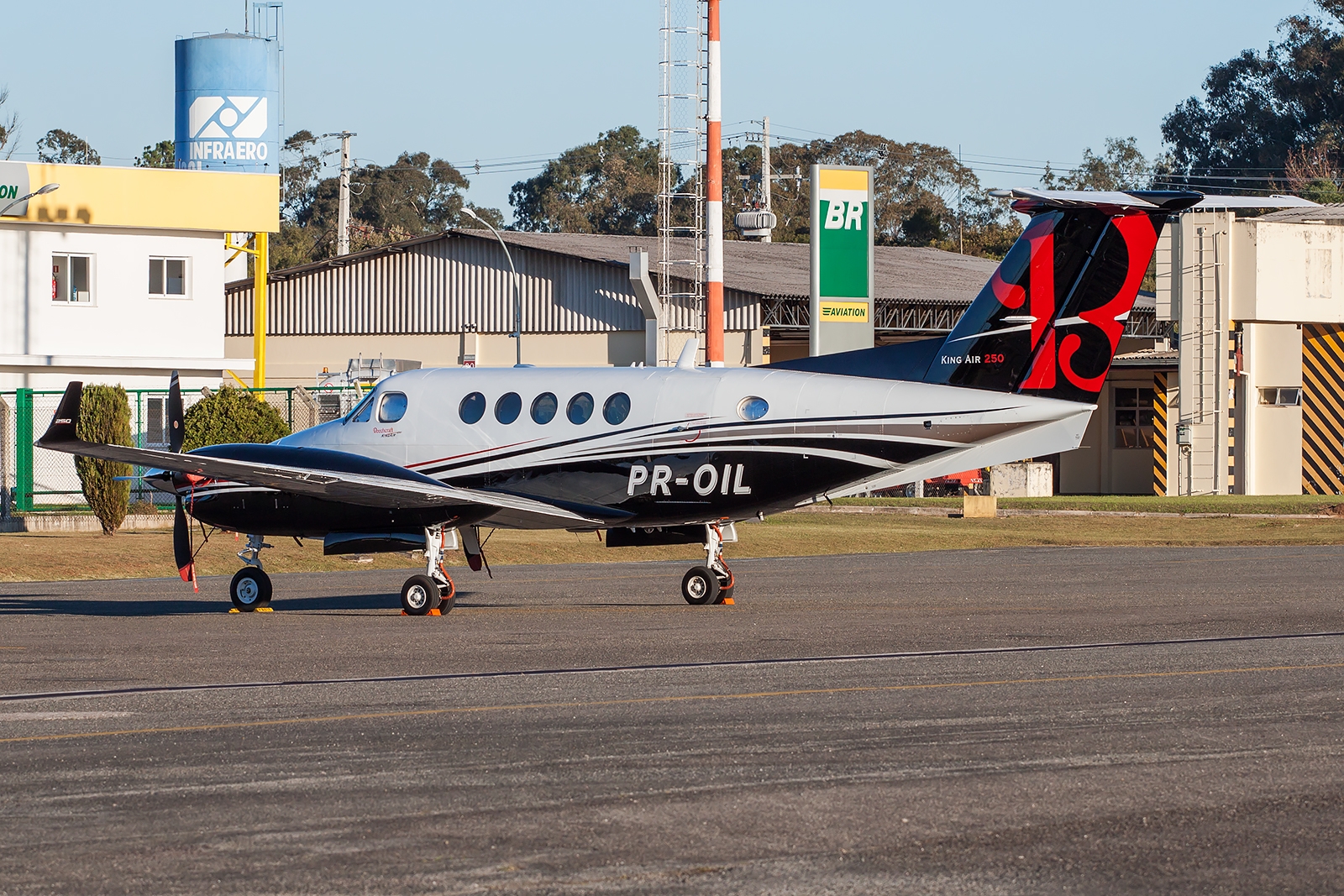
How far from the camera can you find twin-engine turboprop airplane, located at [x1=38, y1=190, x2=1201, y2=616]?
1845cm

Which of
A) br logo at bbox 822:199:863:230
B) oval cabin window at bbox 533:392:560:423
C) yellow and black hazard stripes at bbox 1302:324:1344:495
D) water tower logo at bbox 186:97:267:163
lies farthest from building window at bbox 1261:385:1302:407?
oval cabin window at bbox 533:392:560:423

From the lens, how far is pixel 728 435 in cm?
1883

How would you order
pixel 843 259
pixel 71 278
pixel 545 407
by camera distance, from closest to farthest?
1. pixel 545 407
2. pixel 71 278
3. pixel 843 259

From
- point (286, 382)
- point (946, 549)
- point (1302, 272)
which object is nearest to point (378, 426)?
point (946, 549)

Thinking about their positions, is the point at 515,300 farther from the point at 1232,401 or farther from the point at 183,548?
the point at 183,548

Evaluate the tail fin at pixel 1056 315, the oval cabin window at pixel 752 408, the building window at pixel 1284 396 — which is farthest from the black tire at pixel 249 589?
the building window at pixel 1284 396

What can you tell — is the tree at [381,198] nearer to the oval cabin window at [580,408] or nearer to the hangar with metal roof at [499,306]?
the hangar with metal roof at [499,306]

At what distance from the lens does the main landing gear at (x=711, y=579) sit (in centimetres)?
1969

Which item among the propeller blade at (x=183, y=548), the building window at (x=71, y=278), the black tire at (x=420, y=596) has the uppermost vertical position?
the building window at (x=71, y=278)

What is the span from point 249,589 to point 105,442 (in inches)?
566

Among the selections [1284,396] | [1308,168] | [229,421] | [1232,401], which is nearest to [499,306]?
[1232,401]

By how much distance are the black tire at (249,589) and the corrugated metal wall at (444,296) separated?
37863 millimetres

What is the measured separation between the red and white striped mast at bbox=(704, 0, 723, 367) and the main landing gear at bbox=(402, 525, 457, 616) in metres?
24.0

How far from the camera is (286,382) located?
6175 cm
